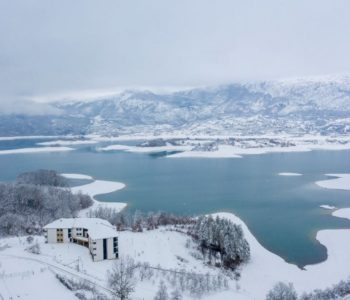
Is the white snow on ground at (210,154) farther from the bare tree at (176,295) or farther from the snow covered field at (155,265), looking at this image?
the bare tree at (176,295)

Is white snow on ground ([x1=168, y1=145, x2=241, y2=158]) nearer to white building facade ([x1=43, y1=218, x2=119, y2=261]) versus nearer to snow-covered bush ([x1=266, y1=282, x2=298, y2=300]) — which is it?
white building facade ([x1=43, y1=218, x2=119, y2=261])

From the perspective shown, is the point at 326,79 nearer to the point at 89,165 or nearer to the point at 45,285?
the point at 89,165

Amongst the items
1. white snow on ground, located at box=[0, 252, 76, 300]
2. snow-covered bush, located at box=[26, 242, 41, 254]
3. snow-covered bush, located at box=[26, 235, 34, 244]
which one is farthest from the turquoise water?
snow-covered bush, located at box=[26, 235, 34, 244]

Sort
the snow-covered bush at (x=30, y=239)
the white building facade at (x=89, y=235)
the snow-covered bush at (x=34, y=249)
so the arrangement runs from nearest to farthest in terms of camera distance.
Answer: the white building facade at (x=89, y=235)
the snow-covered bush at (x=34, y=249)
the snow-covered bush at (x=30, y=239)

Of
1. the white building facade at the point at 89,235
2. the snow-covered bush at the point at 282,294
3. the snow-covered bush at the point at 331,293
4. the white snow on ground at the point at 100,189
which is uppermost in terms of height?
the white building facade at the point at 89,235

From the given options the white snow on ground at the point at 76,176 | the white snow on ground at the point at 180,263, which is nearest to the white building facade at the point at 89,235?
the white snow on ground at the point at 180,263

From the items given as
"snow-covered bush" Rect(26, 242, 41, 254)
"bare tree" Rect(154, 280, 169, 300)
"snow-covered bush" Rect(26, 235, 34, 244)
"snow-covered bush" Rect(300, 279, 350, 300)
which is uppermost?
"snow-covered bush" Rect(26, 242, 41, 254)
